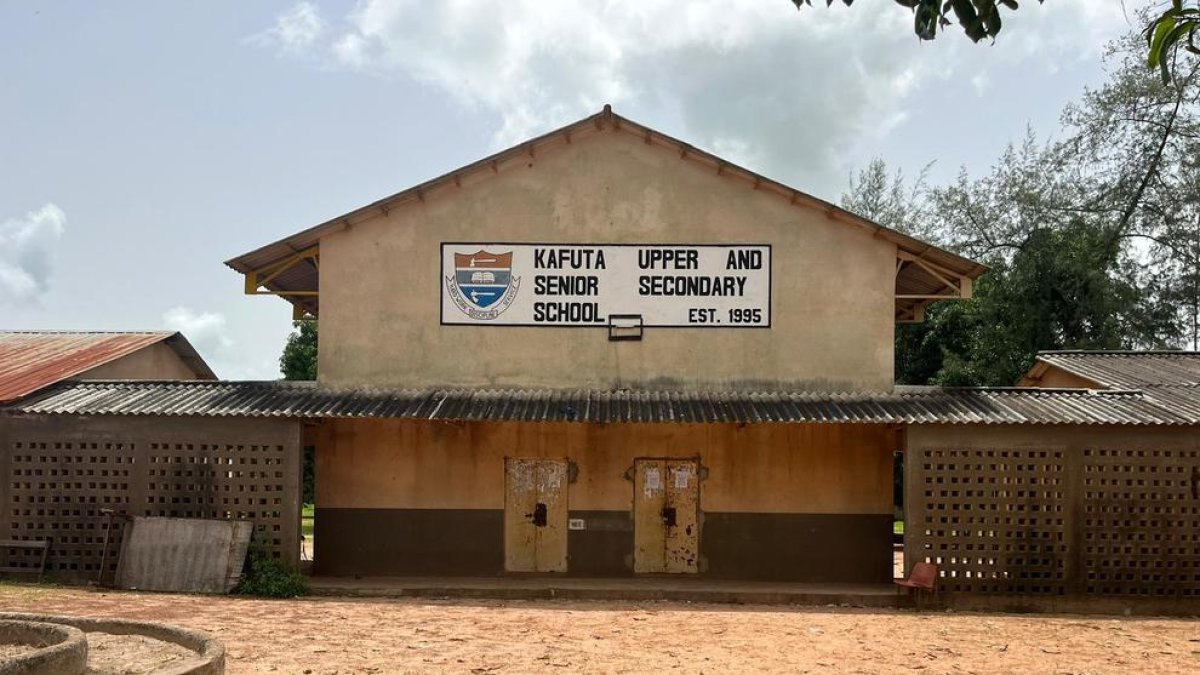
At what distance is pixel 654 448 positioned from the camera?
16.8 metres

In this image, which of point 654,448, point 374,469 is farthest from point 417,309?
point 654,448

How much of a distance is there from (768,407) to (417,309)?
5.40 m

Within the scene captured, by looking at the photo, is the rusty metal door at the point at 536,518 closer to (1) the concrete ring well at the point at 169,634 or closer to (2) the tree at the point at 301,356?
(1) the concrete ring well at the point at 169,634

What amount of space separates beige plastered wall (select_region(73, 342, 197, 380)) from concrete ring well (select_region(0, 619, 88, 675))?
871 centimetres

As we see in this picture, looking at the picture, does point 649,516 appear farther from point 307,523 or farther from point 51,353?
point 307,523

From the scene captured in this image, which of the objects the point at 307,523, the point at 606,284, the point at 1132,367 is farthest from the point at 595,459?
the point at 307,523

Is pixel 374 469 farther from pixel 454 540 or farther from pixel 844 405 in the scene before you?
pixel 844 405

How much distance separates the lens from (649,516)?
1675 centimetres

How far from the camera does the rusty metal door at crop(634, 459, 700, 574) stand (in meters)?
16.7

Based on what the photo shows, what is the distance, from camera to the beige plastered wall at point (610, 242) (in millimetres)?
16359

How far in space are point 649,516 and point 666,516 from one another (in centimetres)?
26

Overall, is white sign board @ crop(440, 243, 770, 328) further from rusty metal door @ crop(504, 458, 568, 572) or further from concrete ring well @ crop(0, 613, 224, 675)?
concrete ring well @ crop(0, 613, 224, 675)

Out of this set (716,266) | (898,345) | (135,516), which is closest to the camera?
(135,516)

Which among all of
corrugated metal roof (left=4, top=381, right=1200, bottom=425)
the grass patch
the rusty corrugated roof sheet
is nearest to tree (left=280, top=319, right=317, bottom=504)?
the grass patch
